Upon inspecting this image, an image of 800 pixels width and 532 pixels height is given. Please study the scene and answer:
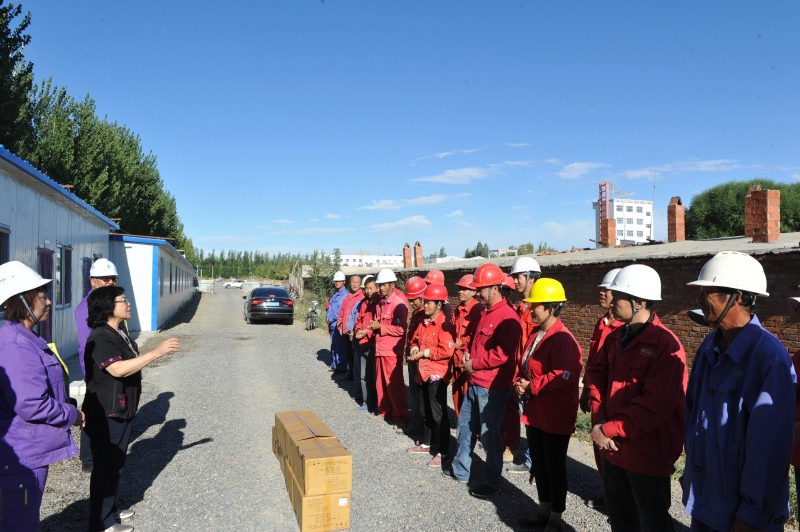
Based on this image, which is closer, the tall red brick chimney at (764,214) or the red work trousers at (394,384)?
the red work trousers at (394,384)

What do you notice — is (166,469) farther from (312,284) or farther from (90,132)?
(312,284)

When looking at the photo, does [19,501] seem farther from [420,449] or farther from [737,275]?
[420,449]

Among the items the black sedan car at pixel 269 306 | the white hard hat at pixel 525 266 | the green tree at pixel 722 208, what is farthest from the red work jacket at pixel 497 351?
the green tree at pixel 722 208

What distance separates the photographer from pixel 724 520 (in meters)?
2.49

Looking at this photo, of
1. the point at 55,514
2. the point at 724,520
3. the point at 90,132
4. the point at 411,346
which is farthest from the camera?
the point at 90,132

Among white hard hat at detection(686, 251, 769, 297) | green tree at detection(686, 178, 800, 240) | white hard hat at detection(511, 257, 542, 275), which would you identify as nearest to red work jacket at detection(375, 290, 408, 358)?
white hard hat at detection(511, 257, 542, 275)

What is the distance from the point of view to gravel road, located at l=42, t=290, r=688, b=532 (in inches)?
175

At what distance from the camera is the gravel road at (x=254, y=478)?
14.6ft

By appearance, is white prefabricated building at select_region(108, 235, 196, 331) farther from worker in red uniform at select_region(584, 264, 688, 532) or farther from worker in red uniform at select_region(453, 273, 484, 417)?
worker in red uniform at select_region(584, 264, 688, 532)

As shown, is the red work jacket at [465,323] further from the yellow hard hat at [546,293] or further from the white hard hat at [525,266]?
the yellow hard hat at [546,293]

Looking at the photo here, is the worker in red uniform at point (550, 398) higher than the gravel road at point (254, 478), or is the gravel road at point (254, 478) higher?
the worker in red uniform at point (550, 398)

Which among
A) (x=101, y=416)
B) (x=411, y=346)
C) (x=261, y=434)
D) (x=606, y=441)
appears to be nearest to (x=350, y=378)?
Answer: (x=261, y=434)

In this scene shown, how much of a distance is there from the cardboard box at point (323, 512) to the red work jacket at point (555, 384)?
60.6 inches

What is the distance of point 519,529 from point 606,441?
1560mm
